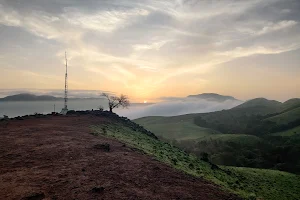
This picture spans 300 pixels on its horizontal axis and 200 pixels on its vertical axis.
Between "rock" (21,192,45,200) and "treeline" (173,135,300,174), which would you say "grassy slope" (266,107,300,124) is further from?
"rock" (21,192,45,200)

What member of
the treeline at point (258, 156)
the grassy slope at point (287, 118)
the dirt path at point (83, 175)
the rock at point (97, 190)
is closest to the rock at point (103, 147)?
the dirt path at point (83, 175)

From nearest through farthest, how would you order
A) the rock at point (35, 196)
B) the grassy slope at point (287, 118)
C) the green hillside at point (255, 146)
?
1. the rock at point (35, 196)
2. the green hillside at point (255, 146)
3. the grassy slope at point (287, 118)

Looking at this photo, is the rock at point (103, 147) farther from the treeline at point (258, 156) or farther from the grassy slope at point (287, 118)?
the grassy slope at point (287, 118)

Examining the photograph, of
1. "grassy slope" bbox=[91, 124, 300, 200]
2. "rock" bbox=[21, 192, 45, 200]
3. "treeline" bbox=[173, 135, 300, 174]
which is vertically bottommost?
"treeline" bbox=[173, 135, 300, 174]

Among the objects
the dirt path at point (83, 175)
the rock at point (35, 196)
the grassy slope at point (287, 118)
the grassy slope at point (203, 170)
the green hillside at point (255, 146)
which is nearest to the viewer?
the rock at point (35, 196)

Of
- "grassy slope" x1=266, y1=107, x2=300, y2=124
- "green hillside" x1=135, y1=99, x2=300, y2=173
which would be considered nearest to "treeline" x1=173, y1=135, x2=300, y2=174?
"green hillside" x1=135, y1=99, x2=300, y2=173

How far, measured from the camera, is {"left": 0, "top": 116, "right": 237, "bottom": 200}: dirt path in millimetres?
14094

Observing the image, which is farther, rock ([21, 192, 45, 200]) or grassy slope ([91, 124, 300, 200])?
grassy slope ([91, 124, 300, 200])

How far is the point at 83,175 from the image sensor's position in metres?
16.2

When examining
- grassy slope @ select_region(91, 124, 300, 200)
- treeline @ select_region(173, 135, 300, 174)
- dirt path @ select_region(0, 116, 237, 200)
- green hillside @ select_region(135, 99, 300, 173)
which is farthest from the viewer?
green hillside @ select_region(135, 99, 300, 173)

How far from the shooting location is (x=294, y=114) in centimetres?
19138

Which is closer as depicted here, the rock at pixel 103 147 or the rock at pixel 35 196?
the rock at pixel 35 196

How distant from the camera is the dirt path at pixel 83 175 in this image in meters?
14.1

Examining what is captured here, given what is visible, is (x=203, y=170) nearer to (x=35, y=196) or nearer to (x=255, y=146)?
(x=35, y=196)
